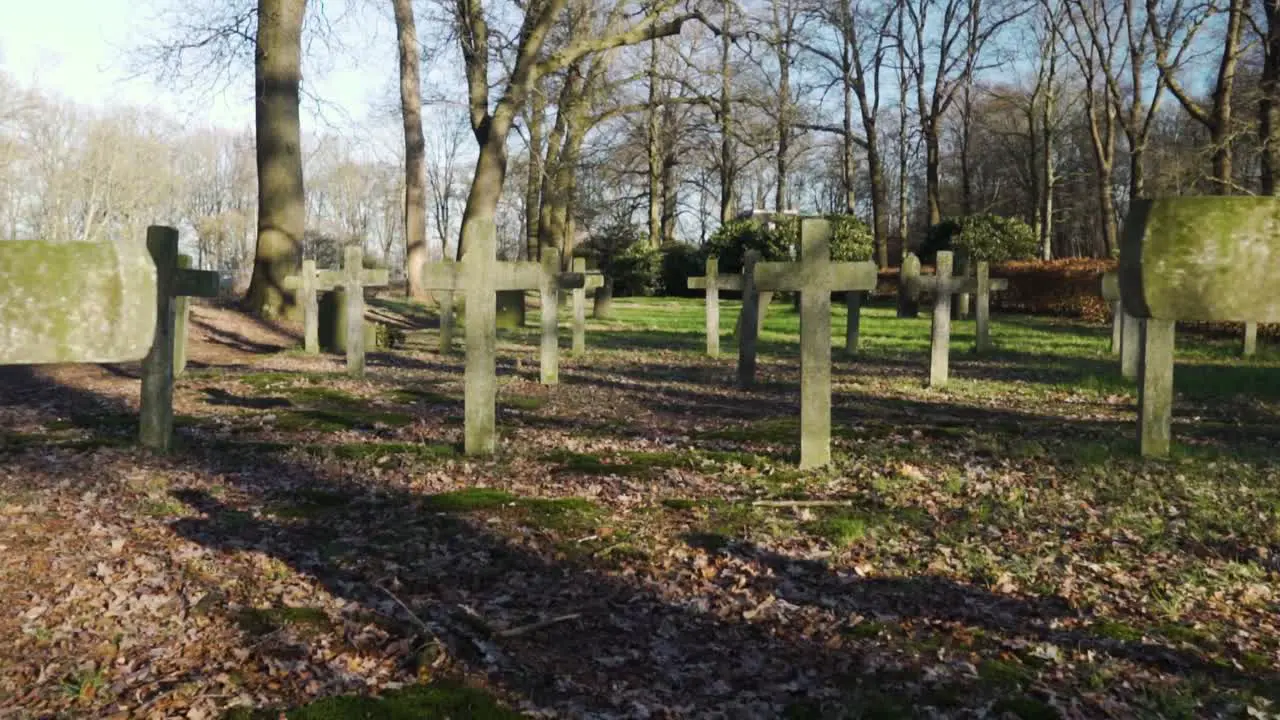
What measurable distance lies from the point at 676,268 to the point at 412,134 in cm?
1663

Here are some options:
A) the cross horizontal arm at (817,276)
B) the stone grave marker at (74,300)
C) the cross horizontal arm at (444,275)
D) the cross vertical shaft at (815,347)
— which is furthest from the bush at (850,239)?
the stone grave marker at (74,300)

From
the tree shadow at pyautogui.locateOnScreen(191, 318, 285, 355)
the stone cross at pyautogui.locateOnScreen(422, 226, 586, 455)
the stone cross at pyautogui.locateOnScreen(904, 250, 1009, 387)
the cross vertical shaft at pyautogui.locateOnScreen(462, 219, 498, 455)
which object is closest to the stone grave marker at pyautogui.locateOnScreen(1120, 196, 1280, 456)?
the stone cross at pyautogui.locateOnScreen(422, 226, 586, 455)

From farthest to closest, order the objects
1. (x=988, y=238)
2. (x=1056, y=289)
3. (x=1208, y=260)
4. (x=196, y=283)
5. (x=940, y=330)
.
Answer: (x=988, y=238) → (x=1056, y=289) → (x=940, y=330) → (x=196, y=283) → (x=1208, y=260)

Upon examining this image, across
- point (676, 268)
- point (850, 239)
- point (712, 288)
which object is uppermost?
point (850, 239)

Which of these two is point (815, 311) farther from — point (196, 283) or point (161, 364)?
point (196, 283)

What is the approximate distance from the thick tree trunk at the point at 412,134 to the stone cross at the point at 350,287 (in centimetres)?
1063

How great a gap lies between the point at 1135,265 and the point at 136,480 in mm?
5617

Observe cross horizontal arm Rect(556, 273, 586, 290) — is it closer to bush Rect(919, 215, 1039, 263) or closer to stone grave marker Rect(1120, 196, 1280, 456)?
stone grave marker Rect(1120, 196, 1280, 456)

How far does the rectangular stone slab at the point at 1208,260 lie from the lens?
2.12 meters

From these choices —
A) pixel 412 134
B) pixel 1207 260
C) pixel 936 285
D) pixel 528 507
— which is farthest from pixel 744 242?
pixel 1207 260

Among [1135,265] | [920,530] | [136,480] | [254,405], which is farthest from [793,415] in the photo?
[1135,265]

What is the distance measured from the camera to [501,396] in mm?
10688

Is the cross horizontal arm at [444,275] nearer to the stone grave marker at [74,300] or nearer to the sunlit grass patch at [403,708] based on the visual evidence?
the sunlit grass patch at [403,708]

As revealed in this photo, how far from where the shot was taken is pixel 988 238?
3447 cm
